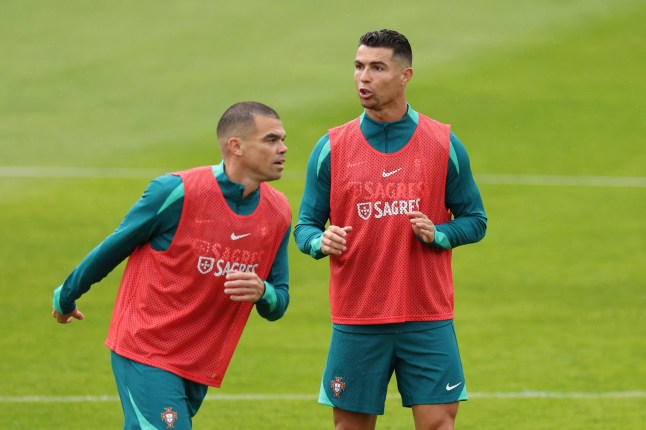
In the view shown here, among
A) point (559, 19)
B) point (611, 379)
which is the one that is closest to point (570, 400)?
point (611, 379)

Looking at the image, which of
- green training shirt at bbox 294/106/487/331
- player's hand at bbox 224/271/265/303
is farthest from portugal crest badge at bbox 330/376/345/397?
player's hand at bbox 224/271/265/303

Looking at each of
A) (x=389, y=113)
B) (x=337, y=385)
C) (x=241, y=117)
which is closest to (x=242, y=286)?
(x=241, y=117)

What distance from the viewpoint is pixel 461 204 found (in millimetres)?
8023

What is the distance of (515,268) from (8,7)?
14.2m

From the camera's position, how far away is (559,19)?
26.8 m

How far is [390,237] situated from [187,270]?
1248 millimetres

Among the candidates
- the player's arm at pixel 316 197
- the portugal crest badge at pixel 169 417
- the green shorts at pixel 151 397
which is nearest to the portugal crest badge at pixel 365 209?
the player's arm at pixel 316 197

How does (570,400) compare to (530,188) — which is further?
(530,188)

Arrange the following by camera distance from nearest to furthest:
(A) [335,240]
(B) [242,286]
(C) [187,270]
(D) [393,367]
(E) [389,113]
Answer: (B) [242,286], (C) [187,270], (A) [335,240], (E) [389,113], (D) [393,367]

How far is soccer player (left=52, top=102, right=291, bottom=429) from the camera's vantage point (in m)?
7.13

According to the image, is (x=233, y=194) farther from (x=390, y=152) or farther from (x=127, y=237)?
(x=390, y=152)

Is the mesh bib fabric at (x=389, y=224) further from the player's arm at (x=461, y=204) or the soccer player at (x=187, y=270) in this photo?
the soccer player at (x=187, y=270)

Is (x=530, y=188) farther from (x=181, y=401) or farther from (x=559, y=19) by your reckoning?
(x=181, y=401)

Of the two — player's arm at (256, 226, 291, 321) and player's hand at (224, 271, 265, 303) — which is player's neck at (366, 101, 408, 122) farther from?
player's hand at (224, 271, 265, 303)
